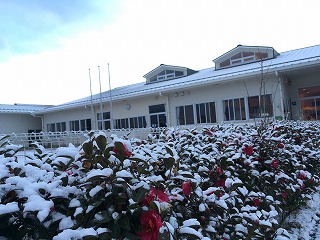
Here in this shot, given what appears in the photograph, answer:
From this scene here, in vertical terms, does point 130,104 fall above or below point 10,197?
above

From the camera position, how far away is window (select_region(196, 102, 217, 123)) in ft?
55.3

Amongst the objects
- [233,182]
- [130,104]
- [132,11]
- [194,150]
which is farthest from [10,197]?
[130,104]

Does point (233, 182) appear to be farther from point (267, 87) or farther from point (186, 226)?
point (267, 87)

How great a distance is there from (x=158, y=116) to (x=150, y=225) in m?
17.6

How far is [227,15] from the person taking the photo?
38.3 ft

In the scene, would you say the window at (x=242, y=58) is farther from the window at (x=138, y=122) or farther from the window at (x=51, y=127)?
the window at (x=51, y=127)

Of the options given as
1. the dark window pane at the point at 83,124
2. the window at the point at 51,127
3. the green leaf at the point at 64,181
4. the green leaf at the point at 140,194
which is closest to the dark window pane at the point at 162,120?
the dark window pane at the point at 83,124

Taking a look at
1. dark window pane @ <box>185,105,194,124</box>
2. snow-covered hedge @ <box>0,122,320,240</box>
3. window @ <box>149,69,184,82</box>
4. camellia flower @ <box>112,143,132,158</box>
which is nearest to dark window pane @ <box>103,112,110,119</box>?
window @ <box>149,69,184,82</box>

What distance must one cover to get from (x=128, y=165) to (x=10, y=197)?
0.57 metres

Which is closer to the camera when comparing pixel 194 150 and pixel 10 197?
pixel 10 197

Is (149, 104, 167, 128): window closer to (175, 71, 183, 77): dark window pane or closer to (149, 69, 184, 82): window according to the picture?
(149, 69, 184, 82): window

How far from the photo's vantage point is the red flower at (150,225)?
1.26 meters

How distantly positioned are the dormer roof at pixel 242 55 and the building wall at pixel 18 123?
55.3 feet

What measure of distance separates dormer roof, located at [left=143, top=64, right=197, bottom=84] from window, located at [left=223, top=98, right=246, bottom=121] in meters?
5.62
